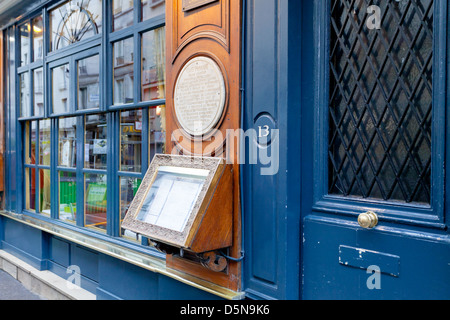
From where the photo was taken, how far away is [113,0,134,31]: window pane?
3.97 meters

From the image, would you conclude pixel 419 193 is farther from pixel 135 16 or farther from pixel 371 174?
pixel 135 16

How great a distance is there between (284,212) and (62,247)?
370cm

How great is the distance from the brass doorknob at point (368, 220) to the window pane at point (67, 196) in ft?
12.5

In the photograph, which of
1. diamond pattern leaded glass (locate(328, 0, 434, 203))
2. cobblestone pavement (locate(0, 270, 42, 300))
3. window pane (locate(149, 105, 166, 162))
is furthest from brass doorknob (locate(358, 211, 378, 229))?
cobblestone pavement (locate(0, 270, 42, 300))

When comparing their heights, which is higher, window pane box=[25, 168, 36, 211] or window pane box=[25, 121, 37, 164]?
window pane box=[25, 121, 37, 164]

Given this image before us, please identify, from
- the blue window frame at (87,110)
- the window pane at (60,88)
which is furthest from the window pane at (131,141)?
the window pane at (60,88)

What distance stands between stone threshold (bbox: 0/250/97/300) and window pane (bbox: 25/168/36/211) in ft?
2.65

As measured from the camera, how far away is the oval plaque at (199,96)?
8.81ft

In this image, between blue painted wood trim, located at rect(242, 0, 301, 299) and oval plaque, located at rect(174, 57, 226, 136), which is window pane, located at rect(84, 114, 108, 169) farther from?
blue painted wood trim, located at rect(242, 0, 301, 299)

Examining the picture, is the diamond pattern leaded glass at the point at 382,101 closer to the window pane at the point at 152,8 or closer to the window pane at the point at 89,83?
the window pane at the point at 152,8

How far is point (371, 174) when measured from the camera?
2.24 m

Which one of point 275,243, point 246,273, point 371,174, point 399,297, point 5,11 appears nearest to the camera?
point 399,297

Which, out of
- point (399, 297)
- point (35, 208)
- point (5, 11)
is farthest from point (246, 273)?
point (5, 11)

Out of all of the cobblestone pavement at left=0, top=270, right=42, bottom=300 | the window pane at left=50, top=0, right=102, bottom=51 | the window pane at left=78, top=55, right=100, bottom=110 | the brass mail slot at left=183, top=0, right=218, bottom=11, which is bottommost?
the cobblestone pavement at left=0, top=270, right=42, bottom=300
